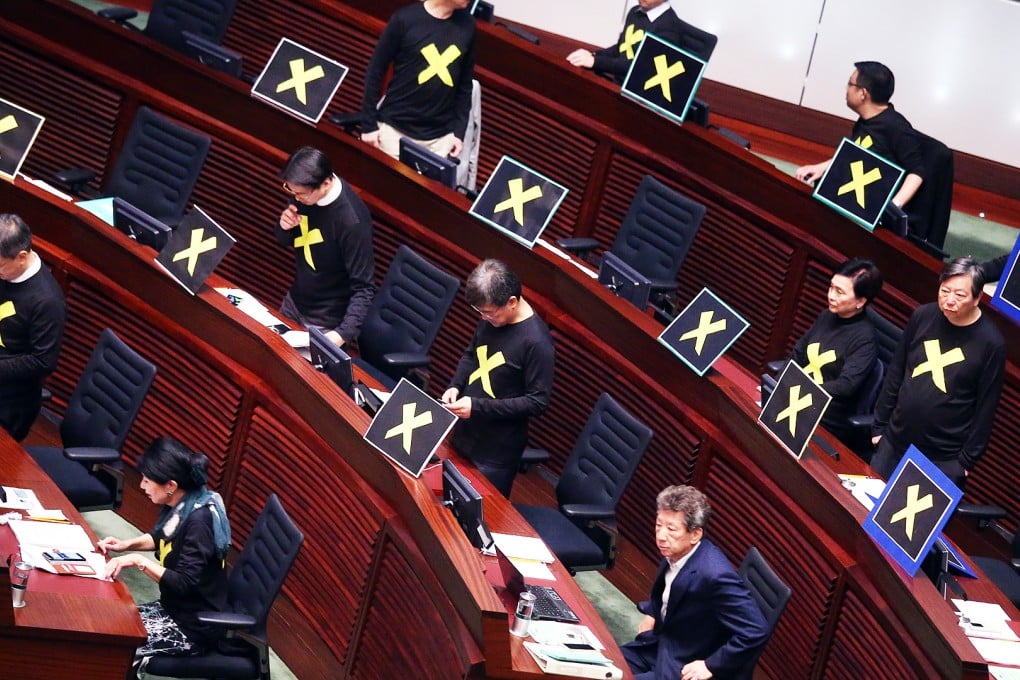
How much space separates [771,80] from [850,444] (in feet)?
12.3

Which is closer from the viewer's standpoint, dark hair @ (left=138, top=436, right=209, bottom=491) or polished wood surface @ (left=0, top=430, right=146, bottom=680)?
polished wood surface @ (left=0, top=430, right=146, bottom=680)

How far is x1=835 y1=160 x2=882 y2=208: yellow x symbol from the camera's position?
6.12 m

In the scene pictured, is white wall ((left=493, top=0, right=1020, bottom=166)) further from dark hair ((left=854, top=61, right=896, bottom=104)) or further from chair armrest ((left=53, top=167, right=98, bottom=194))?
chair armrest ((left=53, top=167, right=98, bottom=194))

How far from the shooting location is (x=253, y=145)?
6719 mm

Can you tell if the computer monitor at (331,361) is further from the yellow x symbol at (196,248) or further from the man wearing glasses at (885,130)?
the man wearing glasses at (885,130)

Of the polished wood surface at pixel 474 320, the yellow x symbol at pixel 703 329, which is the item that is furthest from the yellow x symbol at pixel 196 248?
the yellow x symbol at pixel 703 329

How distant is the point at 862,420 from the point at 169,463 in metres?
2.51

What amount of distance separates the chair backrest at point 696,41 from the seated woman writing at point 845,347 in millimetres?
1926

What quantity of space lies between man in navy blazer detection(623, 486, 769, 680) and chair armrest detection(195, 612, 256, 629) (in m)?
1.18

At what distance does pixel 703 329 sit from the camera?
5.43 meters

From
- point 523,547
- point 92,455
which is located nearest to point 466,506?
point 523,547

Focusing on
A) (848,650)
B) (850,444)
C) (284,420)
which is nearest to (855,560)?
(848,650)

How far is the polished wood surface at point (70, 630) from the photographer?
4102mm

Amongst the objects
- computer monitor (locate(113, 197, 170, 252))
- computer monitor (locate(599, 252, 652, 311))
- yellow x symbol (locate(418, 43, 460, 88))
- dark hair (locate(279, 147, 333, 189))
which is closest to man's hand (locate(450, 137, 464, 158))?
yellow x symbol (locate(418, 43, 460, 88))
